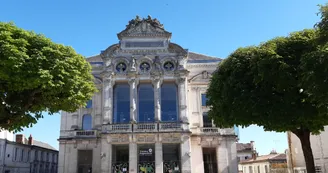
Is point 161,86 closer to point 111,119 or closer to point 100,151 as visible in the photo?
point 111,119

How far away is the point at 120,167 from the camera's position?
3444cm

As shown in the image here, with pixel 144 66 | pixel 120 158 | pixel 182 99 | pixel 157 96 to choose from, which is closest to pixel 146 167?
pixel 120 158

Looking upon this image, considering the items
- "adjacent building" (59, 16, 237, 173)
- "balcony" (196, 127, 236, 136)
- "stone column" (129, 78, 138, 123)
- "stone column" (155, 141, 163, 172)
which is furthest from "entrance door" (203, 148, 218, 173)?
"stone column" (129, 78, 138, 123)

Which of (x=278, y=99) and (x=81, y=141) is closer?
(x=278, y=99)

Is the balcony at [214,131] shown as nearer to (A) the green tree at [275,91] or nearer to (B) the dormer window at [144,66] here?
(B) the dormer window at [144,66]

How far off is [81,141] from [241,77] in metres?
21.5

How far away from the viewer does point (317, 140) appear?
36.2m

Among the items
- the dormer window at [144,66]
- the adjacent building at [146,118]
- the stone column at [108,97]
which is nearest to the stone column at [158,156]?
the adjacent building at [146,118]

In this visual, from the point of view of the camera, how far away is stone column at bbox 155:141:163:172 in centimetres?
3347

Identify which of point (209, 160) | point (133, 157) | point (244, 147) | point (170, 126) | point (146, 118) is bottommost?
point (209, 160)

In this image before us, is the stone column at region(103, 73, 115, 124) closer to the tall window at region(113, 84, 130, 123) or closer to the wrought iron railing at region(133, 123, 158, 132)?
the tall window at region(113, 84, 130, 123)

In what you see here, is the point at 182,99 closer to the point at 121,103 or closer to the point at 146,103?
the point at 146,103

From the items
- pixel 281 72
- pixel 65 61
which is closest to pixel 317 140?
pixel 281 72

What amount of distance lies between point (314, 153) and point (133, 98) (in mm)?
21127
